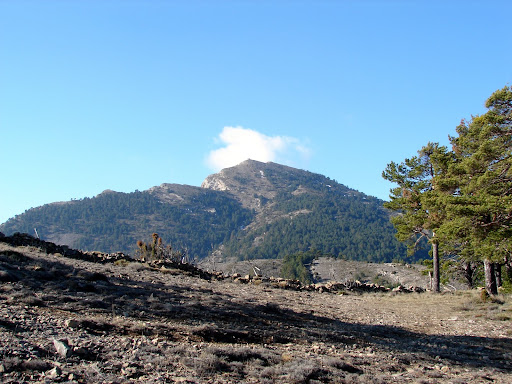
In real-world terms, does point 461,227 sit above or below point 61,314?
above

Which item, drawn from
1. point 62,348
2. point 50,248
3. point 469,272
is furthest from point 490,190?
point 50,248

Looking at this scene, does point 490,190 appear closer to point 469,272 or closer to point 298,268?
point 469,272

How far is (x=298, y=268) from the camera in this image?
11200 centimetres

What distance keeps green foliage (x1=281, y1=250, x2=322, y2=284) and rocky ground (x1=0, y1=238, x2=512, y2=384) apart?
87558 mm

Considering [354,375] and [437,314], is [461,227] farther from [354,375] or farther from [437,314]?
[354,375]

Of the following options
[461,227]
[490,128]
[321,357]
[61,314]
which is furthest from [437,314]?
[61,314]

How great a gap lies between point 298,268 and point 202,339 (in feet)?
344

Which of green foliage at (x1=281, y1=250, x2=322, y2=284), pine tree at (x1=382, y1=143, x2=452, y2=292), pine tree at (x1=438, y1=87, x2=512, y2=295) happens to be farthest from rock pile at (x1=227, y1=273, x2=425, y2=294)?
green foliage at (x1=281, y1=250, x2=322, y2=284)

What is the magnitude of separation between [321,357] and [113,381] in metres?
4.49

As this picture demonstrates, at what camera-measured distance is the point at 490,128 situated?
18.1 metres

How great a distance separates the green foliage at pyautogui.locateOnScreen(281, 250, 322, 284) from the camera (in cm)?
10562

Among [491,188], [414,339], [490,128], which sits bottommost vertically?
[414,339]

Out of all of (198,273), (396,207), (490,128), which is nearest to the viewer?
(490,128)

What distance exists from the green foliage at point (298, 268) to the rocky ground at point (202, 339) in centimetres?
8756
